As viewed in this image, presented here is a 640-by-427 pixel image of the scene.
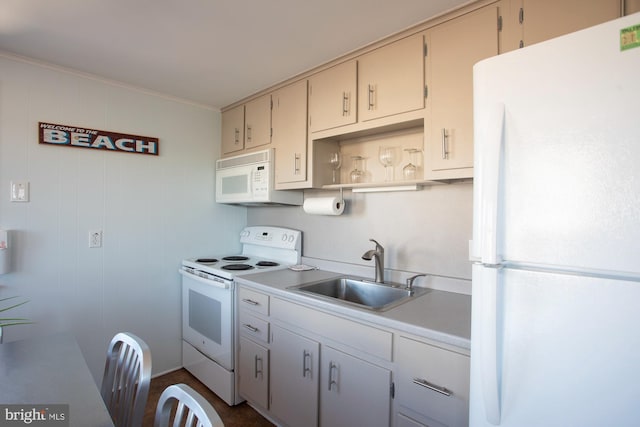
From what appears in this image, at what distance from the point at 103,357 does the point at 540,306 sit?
2.73 m

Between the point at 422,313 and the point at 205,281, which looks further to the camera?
the point at 205,281

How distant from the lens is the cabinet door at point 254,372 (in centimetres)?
197

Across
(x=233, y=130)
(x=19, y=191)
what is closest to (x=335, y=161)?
(x=233, y=130)

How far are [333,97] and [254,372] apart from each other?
1.80 meters

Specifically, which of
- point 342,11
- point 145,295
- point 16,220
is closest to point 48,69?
point 16,220

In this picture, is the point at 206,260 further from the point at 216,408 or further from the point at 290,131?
the point at 290,131

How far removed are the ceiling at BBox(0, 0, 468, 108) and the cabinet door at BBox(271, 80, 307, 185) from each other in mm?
135

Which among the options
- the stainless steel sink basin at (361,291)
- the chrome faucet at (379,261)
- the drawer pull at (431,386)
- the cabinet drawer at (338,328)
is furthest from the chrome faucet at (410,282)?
the drawer pull at (431,386)

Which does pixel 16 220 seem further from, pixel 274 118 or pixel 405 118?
pixel 405 118

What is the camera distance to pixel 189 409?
2.57ft

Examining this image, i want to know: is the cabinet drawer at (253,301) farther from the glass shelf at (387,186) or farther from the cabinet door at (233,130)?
the cabinet door at (233,130)

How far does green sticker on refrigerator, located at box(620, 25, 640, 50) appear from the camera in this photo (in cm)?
70

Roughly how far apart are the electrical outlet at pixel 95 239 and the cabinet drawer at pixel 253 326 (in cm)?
117

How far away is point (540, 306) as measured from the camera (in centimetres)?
82
